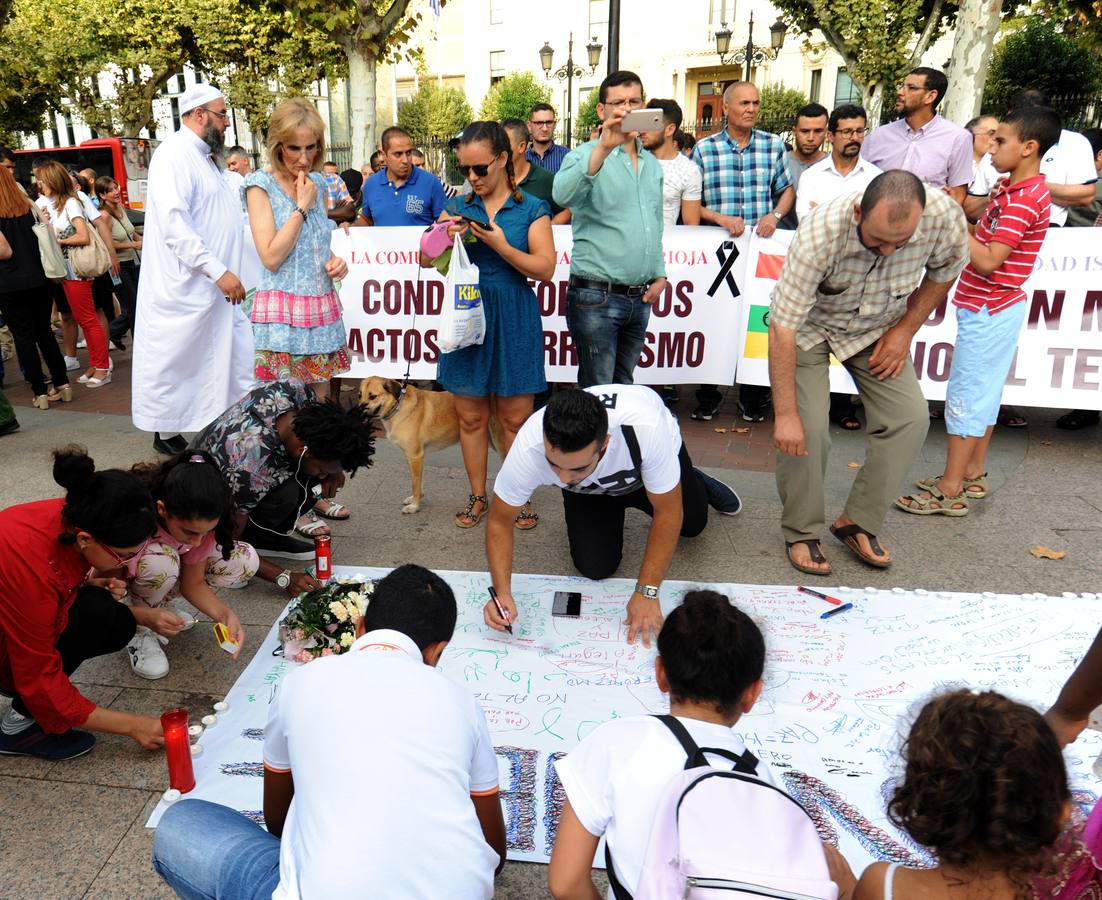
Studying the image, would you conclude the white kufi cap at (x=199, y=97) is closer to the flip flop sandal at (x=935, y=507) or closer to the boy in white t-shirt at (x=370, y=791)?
the boy in white t-shirt at (x=370, y=791)

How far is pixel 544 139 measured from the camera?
6320 mm

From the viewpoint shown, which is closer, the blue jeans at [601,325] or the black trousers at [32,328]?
the blue jeans at [601,325]

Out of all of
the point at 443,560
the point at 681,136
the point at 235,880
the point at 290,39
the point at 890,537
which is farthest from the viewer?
the point at 290,39

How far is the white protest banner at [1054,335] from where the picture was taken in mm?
5062

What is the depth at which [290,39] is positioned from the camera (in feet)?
72.6

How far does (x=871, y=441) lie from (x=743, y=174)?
7.90 ft

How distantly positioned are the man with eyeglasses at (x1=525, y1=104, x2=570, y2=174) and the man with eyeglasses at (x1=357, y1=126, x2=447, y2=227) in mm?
862

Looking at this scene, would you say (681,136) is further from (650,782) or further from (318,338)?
(650,782)

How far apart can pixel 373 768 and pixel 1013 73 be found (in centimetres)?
2653

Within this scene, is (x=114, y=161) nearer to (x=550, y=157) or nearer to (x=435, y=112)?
(x=550, y=157)

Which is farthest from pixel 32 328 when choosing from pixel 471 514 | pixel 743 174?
pixel 743 174

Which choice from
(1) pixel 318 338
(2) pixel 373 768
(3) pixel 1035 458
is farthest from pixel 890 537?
(2) pixel 373 768

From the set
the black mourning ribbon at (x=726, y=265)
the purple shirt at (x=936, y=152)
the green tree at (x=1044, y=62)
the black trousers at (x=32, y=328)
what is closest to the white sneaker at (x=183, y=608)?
the black trousers at (x=32, y=328)

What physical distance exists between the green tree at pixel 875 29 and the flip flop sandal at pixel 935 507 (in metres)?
18.3
